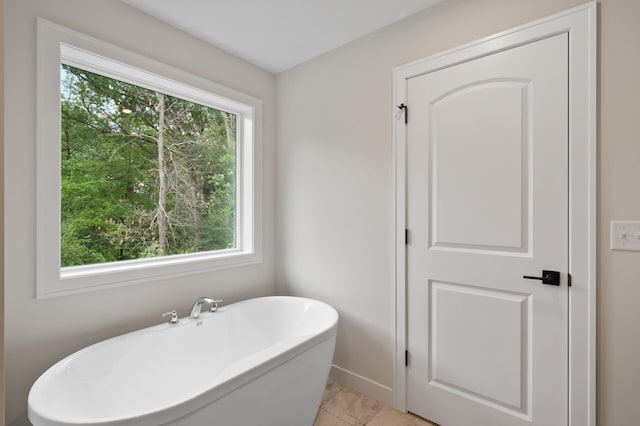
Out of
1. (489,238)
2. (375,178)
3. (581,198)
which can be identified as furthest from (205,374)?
(581,198)

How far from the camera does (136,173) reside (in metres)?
2.07

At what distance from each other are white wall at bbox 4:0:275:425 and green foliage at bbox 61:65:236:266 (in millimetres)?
252

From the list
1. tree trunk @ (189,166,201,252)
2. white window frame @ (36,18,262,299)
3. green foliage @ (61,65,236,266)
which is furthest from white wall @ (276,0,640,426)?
tree trunk @ (189,166,201,252)

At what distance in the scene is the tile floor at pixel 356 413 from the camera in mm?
1854

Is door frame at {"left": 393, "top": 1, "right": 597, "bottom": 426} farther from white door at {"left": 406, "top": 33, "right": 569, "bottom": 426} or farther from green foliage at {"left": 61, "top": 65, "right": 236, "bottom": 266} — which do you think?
green foliage at {"left": 61, "top": 65, "right": 236, "bottom": 266}

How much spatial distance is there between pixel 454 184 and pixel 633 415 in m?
1.24

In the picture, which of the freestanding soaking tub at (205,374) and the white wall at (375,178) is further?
the white wall at (375,178)

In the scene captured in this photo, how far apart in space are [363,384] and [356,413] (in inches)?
8.9

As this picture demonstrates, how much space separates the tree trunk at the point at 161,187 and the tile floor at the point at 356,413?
5.06 ft

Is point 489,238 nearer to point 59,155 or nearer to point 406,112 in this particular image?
point 406,112

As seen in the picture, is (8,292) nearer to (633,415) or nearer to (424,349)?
(424,349)

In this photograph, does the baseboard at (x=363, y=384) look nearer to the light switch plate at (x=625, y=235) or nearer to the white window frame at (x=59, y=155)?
the white window frame at (x=59, y=155)

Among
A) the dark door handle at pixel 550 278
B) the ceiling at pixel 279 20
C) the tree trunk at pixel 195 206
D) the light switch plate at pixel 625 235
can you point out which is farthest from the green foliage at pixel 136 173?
the light switch plate at pixel 625 235

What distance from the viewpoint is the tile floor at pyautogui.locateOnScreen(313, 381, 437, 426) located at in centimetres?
185
